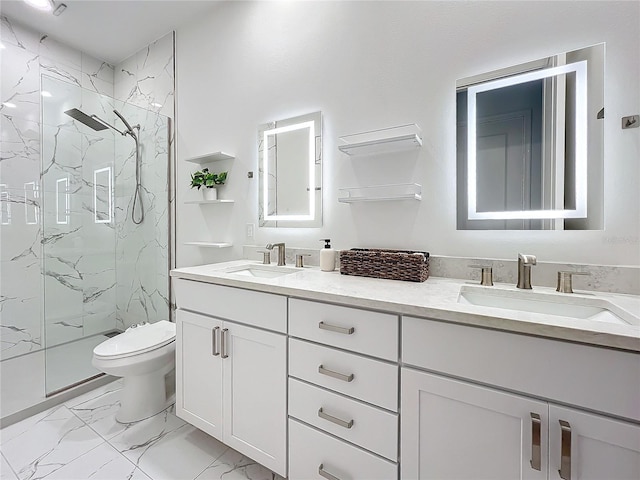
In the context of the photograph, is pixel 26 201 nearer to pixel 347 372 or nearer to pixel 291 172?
pixel 291 172

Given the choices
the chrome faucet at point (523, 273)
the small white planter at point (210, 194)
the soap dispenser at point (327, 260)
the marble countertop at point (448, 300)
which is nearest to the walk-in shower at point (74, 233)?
the small white planter at point (210, 194)

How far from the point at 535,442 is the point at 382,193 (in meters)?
1.10

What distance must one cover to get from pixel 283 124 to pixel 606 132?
5.10 ft

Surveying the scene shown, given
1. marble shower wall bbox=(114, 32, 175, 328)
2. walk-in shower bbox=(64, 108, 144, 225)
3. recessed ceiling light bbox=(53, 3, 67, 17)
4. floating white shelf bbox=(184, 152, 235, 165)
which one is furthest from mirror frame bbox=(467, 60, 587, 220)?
recessed ceiling light bbox=(53, 3, 67, 17)

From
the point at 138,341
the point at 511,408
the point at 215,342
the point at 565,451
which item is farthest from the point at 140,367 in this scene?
the point at 565,451

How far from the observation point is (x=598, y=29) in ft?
3.60

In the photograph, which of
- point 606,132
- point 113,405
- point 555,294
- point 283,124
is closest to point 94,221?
point 113,405

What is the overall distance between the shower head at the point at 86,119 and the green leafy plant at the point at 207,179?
88 centimetres

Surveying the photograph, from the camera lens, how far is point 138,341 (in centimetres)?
180

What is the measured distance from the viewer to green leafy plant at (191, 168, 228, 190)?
210cm

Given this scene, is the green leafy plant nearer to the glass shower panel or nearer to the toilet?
the glass shower panel

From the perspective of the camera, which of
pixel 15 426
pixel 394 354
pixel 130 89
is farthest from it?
pixel 130 89

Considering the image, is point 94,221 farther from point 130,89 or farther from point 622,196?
point 622,196

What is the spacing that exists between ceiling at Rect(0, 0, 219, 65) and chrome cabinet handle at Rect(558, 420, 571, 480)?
294cm
